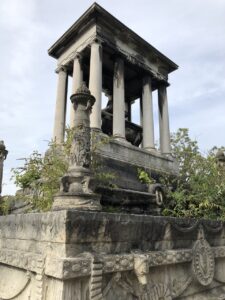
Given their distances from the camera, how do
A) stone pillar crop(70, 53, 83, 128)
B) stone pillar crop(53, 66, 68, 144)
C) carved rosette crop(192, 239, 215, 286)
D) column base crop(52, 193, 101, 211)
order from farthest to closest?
stone pillar crop(53, 66, 68, 144) → stone pillar crop(70, 53, 83, 128) → carved rosette crop(192, 239, 215, 286) → column base crop(52, 193, 101, 211)

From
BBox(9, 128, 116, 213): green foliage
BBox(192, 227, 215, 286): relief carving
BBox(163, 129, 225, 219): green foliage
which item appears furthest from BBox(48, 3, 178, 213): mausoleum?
BBox(192, 227, 215, 286): relief carving

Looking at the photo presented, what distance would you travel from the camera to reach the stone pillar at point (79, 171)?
15.1 feet

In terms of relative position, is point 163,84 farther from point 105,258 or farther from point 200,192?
point 105,258

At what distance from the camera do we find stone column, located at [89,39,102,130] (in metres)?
10.4

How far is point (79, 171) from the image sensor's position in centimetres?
511

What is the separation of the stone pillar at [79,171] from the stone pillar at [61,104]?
263 inches

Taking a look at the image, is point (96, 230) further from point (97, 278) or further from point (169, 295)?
point (169, 295)

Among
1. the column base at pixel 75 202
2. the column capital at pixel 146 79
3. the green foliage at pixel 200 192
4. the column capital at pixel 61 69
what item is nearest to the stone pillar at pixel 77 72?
the column capital at pixel 61 69

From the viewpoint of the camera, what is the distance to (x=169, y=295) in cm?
447

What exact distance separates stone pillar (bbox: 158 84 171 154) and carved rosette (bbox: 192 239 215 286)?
8399 millimetres

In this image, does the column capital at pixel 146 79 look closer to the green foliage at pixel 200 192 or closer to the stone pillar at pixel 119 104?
the stone pillar at pixel 119 104

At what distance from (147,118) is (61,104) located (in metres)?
4.21

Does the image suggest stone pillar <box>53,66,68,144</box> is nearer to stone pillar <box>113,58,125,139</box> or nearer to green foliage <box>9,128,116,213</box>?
stone pillar <box>113,58,125,139</box>

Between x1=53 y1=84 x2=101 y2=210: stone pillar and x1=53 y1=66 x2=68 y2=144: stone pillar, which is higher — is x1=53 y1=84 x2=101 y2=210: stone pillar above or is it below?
below
